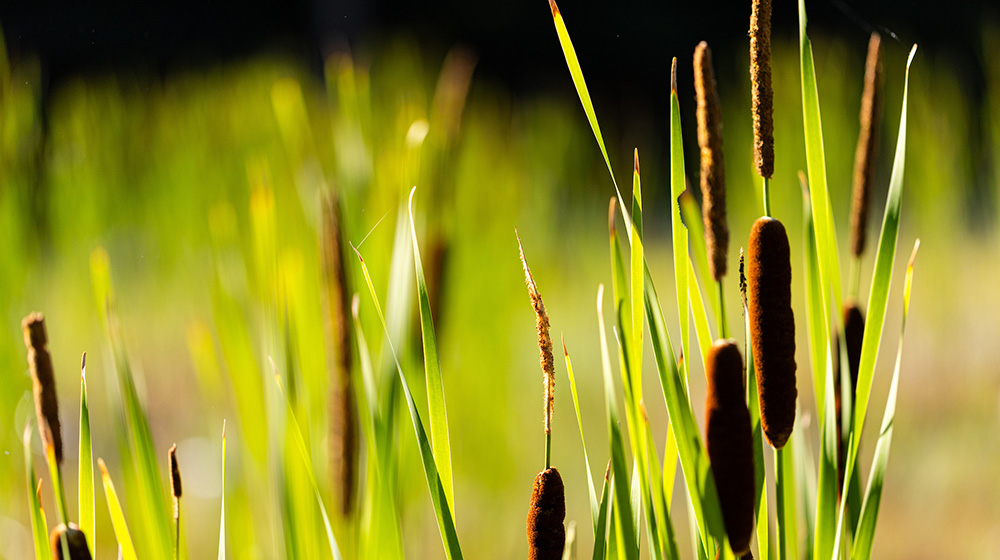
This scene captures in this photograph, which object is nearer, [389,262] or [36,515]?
[36,515]

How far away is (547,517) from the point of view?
0.17m

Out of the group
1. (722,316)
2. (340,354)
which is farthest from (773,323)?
(340,354)

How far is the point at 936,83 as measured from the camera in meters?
1.17

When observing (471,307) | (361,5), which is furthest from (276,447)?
(361,5)

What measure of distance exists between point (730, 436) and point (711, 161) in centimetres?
7

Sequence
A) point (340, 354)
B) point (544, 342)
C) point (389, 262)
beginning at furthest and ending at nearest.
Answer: point (389, 262), point (340, 354), point (544, 342)

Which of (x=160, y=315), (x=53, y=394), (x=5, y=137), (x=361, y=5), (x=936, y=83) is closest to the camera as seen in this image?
(x=53, y=394)

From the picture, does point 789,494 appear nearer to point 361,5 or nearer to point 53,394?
point 53,394

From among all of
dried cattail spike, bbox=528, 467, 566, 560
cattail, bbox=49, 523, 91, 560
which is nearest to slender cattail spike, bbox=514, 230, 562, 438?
dried cattail spike, bbox=528, 467, 566, 560

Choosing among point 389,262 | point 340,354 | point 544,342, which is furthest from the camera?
point 389,262

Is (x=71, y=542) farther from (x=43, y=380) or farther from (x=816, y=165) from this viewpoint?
(x=816, y=165)

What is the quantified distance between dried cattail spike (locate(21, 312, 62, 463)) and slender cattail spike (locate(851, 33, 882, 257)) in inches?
9.5

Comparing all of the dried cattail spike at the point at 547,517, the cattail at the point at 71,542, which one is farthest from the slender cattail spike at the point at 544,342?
the cattail at the point at 71,542

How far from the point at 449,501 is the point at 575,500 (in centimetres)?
62
